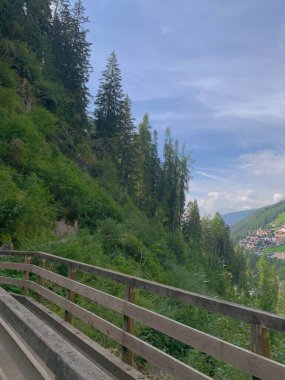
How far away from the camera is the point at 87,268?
5.81 meters

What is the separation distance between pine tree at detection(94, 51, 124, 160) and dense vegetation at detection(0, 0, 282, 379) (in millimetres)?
124

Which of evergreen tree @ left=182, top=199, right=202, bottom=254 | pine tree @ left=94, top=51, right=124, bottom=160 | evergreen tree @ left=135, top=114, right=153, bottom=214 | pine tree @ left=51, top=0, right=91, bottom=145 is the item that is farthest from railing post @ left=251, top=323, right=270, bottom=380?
evergreen tree @ left=182, top=199, right=202, bottom=254

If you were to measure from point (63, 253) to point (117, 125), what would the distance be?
3851 centimetres

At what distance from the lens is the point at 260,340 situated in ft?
9.48

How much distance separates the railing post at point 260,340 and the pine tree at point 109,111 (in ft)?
146

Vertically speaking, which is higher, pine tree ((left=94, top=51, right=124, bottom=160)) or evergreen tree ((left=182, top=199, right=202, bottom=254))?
pine tree ((left=94, top=51, right=124, bottom=160))

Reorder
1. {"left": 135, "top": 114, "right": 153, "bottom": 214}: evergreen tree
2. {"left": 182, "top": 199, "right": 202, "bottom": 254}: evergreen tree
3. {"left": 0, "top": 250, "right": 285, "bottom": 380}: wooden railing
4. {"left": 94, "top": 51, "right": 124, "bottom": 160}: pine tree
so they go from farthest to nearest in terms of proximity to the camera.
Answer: {"left": 182, "top": 199, "right": 202, "bottom": 254}: evergreen tree
{"left": 135, "top": 114, "right": 153, "bottom": 214}: evergreen tree
{"left": 94, "top": 51, "right": 124, "bottom": 160}: pine tree
{"left": 0, "top": 250, "right": 285, "bottom": 380}: wooden railing

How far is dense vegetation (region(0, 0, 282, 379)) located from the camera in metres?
13.1

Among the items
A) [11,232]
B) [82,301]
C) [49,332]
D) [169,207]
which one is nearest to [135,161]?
[169,207]

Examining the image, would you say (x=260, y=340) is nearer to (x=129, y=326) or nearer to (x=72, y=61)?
(x=129, y=326)

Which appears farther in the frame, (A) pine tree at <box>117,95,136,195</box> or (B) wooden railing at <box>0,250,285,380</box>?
(A) pine tree at <box>117,95,136,195</box>

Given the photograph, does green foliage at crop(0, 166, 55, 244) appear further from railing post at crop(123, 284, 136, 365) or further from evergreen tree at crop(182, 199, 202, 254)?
evergreen tree at crop(182, 199, 202, 254)

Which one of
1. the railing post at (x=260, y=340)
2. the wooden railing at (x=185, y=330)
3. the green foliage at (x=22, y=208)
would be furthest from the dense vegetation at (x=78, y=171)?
the railing post at (x=260, y=340)

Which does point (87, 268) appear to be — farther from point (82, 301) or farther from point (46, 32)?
point (46, 32)
